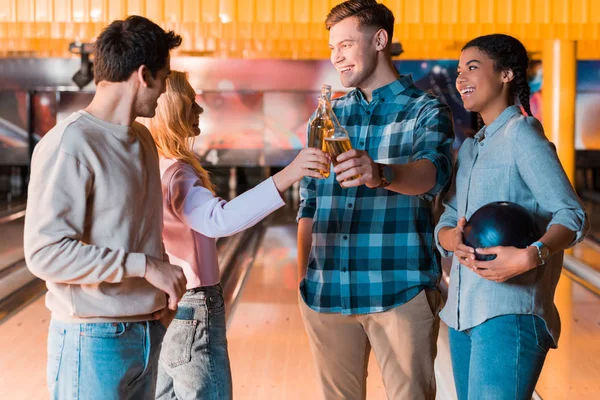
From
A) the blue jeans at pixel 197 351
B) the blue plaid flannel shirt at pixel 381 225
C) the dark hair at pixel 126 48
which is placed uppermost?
the dark hair at pixel 126 48

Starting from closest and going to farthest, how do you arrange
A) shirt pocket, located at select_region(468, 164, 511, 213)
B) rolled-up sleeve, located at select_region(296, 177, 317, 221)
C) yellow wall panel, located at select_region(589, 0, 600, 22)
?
shirt pocket, located at select_region(468, 164, 511, 213), rolled-up sleeve, located at select_region(296, 177, 317, 221), yellow wall panel, located at select_region(589, 0, 600, 22)

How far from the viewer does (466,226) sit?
1816 millimetres

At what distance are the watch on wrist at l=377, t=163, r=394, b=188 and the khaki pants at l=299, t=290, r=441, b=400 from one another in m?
0.40

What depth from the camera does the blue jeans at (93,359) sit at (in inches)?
64.7

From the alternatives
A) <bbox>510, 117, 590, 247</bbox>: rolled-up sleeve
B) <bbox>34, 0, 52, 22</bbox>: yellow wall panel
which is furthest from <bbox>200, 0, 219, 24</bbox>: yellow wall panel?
<bbox>510, 117, 590, 247</bbox>: rolled-up sleeve

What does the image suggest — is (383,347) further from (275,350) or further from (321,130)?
(275,350)

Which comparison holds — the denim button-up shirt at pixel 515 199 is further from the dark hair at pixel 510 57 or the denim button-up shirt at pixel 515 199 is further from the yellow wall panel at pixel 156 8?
the yellow wall panel at pixel 156 8

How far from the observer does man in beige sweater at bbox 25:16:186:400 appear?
1.58m

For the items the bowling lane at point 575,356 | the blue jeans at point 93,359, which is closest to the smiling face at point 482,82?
the blue jeans at point 93,359

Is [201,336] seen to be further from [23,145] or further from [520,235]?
[23,145]

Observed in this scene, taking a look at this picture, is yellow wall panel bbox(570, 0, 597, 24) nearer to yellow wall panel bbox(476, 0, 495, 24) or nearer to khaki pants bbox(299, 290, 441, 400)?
yellow wall panel bbox(476, 0, 495, 24)

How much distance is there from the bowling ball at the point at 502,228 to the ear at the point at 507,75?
34 centimetres

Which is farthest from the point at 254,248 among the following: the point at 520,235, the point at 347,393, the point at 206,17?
the point at 520,235

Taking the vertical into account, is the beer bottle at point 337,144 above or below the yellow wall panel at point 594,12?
below
